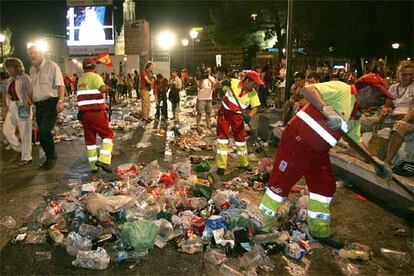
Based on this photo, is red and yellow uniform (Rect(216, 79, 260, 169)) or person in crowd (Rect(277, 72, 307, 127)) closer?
red and yellow uniform (Rect(216, 79, 260, 169))

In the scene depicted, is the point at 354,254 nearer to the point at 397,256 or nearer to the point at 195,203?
the point at 397,256

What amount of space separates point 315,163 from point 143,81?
32.0 feet

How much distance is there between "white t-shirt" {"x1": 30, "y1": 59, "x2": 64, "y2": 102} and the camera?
22.2 ft

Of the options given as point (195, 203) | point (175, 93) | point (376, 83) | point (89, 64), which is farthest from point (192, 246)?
point (175, 93)

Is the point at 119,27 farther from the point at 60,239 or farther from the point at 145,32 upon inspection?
the point at 60,239

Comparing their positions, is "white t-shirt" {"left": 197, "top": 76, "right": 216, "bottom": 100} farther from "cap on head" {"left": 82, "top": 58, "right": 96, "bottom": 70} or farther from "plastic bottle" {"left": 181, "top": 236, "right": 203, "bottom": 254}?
"plastic bottle" {"left": 181, "top": 236, "right": 203, "bottom": 254}

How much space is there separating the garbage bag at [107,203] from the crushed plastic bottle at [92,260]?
2.30ft

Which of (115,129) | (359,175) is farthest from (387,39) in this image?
(359,175)

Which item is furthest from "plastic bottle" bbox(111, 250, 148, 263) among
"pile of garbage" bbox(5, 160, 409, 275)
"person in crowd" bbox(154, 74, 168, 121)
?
"person in crowd" bbox(154, 74, 168, 121)

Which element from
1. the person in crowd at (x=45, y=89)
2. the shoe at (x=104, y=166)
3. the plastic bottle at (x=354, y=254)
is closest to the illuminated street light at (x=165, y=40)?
the person in crowd at (x=45, y=89)

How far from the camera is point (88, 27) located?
21.0 meters

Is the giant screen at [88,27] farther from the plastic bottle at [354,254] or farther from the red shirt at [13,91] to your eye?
the plastic bottle at [354,254]

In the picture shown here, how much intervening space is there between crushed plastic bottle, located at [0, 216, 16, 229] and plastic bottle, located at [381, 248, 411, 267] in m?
3.98

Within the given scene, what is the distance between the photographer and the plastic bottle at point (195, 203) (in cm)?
480
